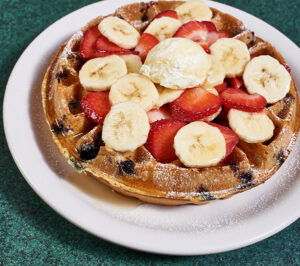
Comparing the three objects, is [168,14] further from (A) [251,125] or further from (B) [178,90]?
(A) [251,125]

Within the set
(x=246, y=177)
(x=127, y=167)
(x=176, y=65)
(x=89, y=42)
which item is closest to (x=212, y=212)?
(x=246, y=177)

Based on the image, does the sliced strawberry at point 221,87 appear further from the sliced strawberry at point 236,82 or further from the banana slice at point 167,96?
the banana slice at point 167,96

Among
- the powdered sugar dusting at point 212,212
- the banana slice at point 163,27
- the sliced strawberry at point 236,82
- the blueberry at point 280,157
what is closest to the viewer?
the powdered sugar dusting at point 212,212

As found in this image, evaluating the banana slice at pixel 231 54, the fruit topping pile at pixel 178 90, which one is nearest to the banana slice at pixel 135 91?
the fruit topping pile at pixel 178 90

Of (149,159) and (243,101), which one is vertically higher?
(243,101)

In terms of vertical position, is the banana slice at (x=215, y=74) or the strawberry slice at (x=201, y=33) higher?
the strawberry slice at (x=201, y=33)

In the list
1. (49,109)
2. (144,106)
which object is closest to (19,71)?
(49,109)

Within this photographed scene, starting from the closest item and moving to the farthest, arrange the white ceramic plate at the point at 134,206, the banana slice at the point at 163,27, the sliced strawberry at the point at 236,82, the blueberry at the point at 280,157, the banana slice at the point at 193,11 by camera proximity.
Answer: the white ceramic plate at the point at 134,206 → the blueberry at the point at 280,157 → the sliced strawberry at the point at 236,82 → the banana slice at the point at 163,27 → the banana slice at the point at 193,11
